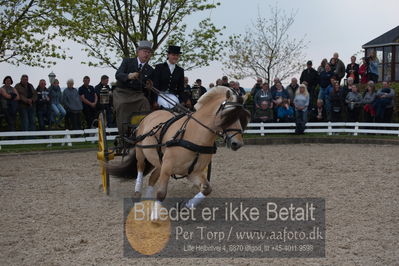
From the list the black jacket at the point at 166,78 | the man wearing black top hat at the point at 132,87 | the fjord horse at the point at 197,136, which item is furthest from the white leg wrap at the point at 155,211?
the black jacket at the point at 166,78

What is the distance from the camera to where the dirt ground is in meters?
5.73

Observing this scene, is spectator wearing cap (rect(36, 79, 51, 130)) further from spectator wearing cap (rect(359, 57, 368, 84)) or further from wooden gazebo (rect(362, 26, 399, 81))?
wooden gazebo (rect(362, 26, 399, 81))

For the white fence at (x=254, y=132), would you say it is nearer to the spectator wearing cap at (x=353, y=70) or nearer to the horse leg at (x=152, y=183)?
the spectator wearing cap at (x=353, y=70)

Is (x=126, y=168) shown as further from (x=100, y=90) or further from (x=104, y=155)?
(x=100, y=90)

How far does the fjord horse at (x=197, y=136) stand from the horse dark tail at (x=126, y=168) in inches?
36.7

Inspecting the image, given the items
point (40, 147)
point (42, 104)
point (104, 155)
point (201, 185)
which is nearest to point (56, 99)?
point (42, 104)

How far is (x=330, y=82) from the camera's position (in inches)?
781

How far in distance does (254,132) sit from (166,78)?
38.9ft

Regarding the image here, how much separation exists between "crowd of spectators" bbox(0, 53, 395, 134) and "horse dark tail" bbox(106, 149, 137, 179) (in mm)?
8295

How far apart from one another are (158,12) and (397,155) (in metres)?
→ 15.1

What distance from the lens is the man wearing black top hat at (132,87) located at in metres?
8.68

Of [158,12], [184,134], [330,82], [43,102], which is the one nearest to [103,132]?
[184,134]

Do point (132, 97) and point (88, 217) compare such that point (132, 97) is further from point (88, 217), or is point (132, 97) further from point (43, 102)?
point (43, 102)

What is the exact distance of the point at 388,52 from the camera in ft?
98.5
